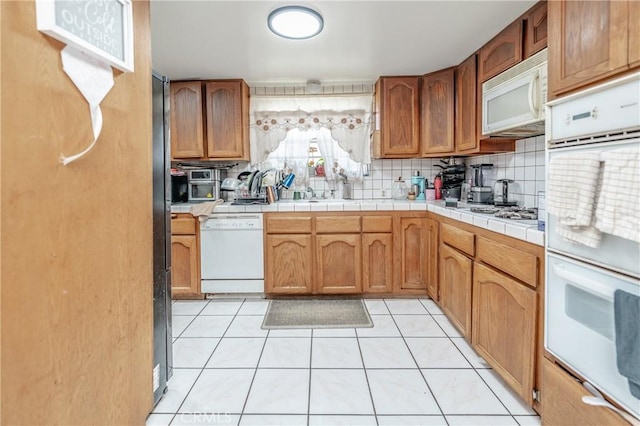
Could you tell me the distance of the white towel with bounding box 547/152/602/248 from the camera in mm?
1066

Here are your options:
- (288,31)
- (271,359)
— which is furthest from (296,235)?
(288,31)

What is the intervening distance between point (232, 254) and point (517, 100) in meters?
2.48

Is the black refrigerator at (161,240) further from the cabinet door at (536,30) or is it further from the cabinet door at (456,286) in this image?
the cabinet door at (536,30)

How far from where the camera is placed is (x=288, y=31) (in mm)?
2135

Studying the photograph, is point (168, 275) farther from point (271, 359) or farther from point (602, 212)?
point (602, 212)

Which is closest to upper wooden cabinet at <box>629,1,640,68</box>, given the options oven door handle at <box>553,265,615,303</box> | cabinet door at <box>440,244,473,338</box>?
oven door handle at <box>553,265,615,303</box>

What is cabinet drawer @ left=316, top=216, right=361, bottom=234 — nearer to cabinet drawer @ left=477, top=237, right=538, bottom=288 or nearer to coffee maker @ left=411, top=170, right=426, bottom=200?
coffee maker @ left=411, top=170, right=426, bottom=200

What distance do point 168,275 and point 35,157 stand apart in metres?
1.02

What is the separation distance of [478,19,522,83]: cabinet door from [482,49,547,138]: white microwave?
6 centimetres

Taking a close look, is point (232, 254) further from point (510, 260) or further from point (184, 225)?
point (510, 260)

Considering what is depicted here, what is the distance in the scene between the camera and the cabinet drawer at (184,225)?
9.78 feet

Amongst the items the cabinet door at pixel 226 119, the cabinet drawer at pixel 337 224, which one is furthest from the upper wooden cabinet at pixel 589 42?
the cabinet door at pixel 226 119

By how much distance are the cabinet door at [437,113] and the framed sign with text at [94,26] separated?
2539 millimetres

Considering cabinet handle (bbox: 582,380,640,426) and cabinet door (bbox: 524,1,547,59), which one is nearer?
cabinet handle (bbox: 582,380,640,426)
